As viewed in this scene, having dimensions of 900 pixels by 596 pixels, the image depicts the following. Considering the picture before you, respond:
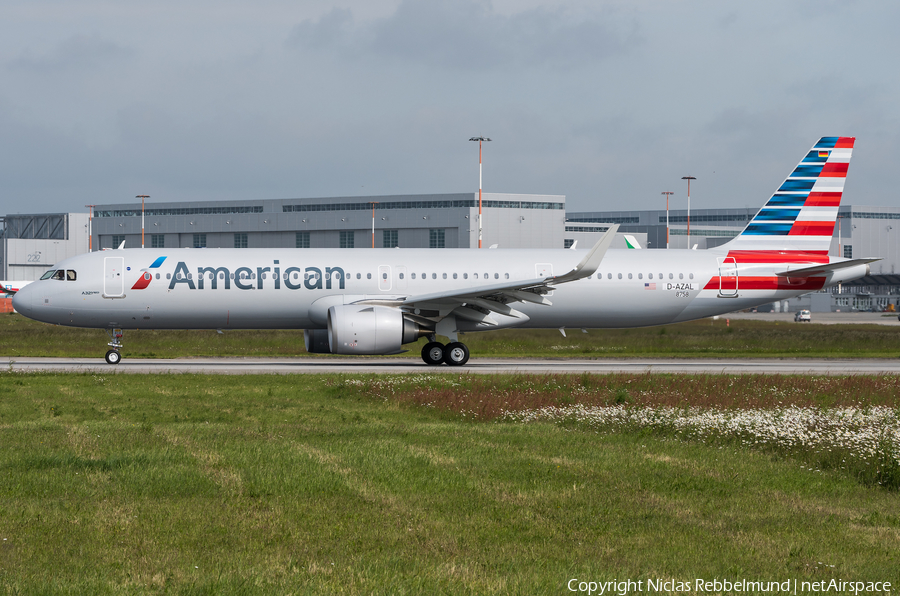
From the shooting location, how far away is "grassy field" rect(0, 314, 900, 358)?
3541 cm

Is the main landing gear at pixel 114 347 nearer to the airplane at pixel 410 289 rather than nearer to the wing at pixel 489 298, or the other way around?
the airplane at pixel 410 289

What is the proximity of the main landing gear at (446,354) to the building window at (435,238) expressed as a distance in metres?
63.8

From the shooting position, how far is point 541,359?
3291 centimetres

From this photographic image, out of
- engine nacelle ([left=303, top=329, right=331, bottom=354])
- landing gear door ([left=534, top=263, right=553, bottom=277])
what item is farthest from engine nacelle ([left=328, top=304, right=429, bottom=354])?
landing gear door ([left=534, top=263, right=553, bottom=277])

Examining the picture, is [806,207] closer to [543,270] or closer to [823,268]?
[823,268]

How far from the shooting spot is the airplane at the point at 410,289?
2770 centimetres

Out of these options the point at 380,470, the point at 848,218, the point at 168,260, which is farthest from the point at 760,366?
the point at 848,218

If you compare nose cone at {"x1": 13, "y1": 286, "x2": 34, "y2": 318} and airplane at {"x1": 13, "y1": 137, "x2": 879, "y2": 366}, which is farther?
nose cone at {"x1": 13, "y1": 286, "x2": 34, "y2": 318}

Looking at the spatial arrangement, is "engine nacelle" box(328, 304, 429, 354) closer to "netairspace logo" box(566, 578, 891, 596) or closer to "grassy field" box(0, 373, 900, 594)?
"grassy field" box(0, 373, 900, 594)

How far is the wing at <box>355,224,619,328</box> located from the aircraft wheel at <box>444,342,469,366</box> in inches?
37.8

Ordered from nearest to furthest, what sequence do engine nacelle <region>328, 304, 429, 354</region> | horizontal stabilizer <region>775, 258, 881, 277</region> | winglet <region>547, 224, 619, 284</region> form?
winglet <region>547, 224, 619, 284</region>, engine nacelle <region>328, 304, 429, 354</region>, horizontal stabilizer <region>775, 258, 881, 277</region>

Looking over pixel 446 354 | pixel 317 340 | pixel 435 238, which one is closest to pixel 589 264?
pixel 446 354

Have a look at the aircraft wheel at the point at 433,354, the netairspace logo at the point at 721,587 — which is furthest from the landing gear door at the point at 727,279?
the netairspace logo at the point at 721,587

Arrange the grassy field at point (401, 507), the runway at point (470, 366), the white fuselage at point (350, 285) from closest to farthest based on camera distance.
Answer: the grassy field at point (401, 507), the runway at point (470, 366), the white fuselage at point (350, 285)
